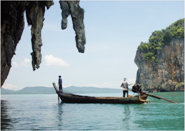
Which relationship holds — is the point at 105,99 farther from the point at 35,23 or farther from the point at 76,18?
the point at 35,23

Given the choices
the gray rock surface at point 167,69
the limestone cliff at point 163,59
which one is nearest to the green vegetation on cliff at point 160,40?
the limestone cliff at point 163,59

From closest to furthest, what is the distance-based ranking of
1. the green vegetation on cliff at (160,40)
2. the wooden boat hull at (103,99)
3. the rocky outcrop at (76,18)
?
the rocky outcrop at (76,18) < the wooden boat hull at (103,99) < the green vegetation on cliff at (160,40)

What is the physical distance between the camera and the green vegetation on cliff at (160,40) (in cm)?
8181

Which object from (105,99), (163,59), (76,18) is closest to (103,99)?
(105,99)

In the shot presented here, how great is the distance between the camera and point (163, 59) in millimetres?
83625

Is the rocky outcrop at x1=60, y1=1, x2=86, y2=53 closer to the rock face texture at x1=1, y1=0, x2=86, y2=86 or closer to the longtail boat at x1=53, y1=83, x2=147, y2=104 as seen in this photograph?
the rock face texture at x1=1, y1=0, x2=86, y2=86

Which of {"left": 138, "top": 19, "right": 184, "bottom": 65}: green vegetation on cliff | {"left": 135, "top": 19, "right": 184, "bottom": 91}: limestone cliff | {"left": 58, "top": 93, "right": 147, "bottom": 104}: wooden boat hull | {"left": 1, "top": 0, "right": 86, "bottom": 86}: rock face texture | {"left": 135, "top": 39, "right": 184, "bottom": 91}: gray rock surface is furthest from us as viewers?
{"left": 138, "top": 19, "right": 184, "bottom": 65}: green vegetation on cliff

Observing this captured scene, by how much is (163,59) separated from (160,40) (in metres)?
6.31

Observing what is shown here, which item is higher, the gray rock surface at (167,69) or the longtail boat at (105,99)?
the gray rock surface at (167,69)

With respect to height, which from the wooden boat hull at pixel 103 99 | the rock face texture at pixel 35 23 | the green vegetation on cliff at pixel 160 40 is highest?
the green vegetation on cliff at pixel 160 40

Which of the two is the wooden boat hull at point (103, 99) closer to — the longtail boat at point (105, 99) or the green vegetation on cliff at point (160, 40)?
the longtail boat at point (105, 99)

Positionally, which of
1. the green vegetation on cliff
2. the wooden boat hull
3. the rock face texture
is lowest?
the wooden boat hull

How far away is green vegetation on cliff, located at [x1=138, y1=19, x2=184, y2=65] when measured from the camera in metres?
81.8

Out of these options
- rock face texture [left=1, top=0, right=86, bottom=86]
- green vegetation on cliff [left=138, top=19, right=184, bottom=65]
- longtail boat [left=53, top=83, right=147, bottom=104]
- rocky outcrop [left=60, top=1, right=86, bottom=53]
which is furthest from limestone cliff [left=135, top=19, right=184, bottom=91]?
rock face texture [left=1, top=0, right=86, bottom=86]
